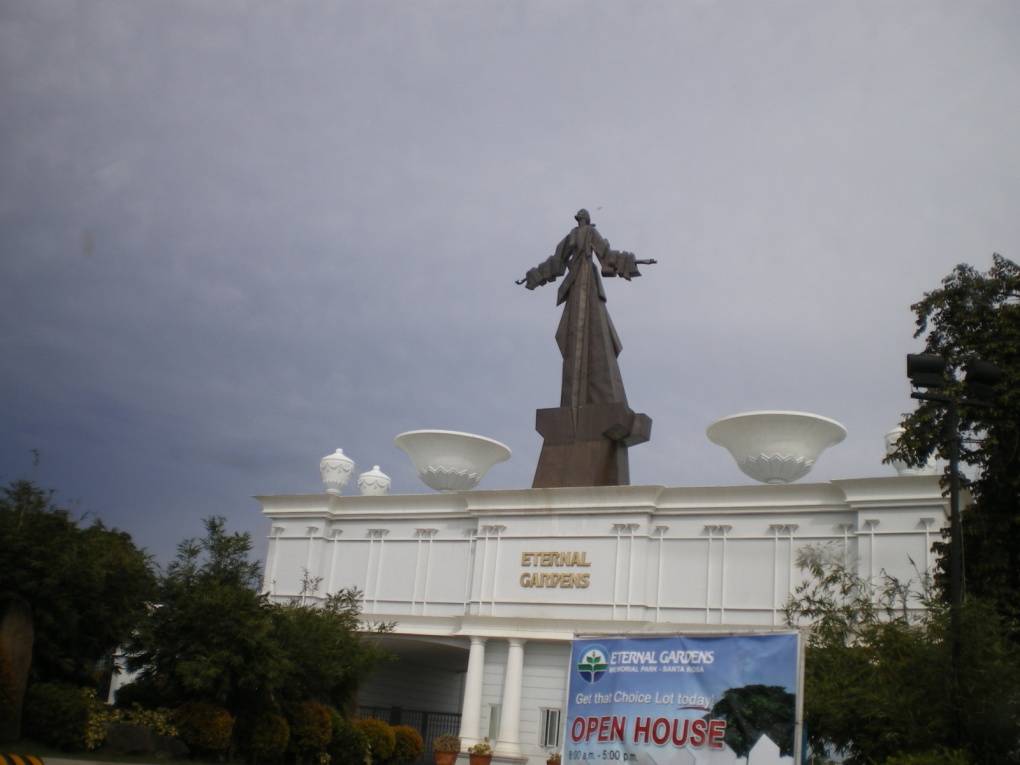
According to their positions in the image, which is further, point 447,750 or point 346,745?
point 447,750

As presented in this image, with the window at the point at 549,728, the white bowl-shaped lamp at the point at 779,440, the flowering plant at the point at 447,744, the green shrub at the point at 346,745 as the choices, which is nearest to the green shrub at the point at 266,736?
the green shrub at the point at 346,745

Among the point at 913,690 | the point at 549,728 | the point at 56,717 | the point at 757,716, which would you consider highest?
the point at 913,690

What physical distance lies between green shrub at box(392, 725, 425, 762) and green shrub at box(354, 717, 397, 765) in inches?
29.4

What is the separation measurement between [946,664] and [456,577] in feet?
67.5

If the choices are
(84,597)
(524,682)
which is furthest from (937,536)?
(84,597)

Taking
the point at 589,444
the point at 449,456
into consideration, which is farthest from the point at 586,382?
the point at 449,456

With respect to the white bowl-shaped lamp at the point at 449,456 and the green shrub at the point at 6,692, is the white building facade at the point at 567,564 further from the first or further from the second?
the green shrub at the point at 6,692

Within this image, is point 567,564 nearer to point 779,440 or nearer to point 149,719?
point 779,440

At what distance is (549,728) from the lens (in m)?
28.8

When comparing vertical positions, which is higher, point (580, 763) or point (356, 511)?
point (356, 511)

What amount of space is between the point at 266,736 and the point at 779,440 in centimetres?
1550

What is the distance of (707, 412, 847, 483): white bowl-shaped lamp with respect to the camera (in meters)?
28.5

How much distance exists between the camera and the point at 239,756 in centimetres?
2261

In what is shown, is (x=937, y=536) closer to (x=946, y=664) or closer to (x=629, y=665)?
(x=946, y=664)
